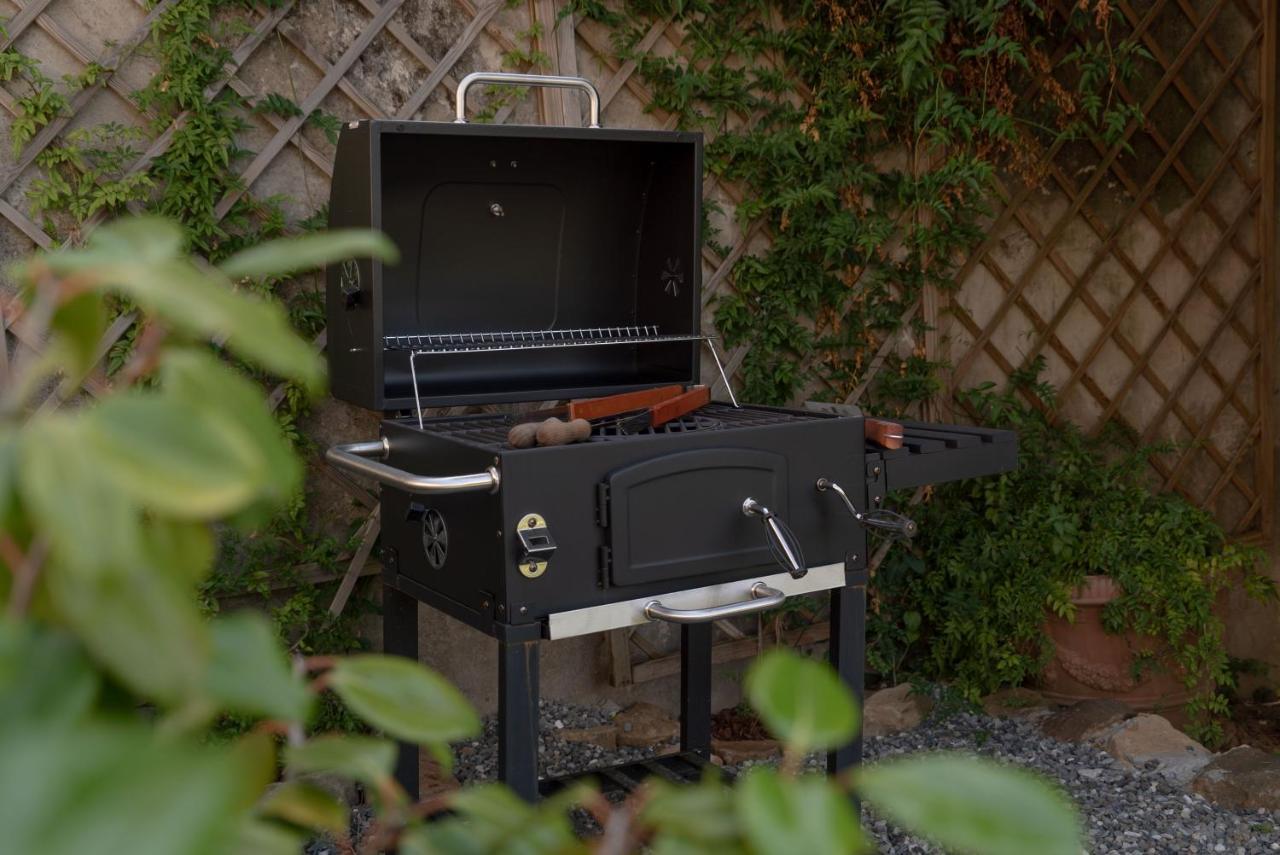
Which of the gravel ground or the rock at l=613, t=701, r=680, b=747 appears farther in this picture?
the rock at l=613, t=701, r=680, b=747

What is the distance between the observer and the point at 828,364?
125 inches

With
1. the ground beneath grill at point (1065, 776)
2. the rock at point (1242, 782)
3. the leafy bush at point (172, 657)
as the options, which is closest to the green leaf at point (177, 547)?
the leafy bush at point (172, 657)

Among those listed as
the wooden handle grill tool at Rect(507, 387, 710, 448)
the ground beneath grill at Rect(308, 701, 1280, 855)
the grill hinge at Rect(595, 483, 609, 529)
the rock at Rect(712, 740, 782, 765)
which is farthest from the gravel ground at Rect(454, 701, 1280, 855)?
the grill hinge at Rect(595, 483, 609, 529)

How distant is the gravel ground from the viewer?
2395mm

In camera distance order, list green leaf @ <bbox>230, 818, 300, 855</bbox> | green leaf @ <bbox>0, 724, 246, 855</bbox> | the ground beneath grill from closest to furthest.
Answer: green leaf @ <bbox>0, 724, 246, 855</bbox>, green leaf @ <bbox>230, 818, 300, 855</bbox>, the ground beneath grill

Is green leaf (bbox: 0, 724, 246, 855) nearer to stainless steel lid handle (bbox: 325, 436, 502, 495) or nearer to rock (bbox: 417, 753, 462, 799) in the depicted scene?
stainless steel lid handle (bbox: 325, 436, 502, 495)

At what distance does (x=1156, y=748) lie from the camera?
278 cm

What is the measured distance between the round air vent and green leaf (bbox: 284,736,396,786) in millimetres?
1385

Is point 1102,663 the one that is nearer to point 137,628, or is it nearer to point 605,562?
point 605,562

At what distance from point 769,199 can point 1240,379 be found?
1715 millimetres

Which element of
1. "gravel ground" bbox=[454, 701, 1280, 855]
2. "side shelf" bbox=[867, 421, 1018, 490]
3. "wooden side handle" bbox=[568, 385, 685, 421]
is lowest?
"gravel ground" bbox=[454, 701, 1280, 855]

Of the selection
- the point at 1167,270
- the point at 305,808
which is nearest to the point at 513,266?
the point at 305,808

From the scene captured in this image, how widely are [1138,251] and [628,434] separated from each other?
89.2 inches

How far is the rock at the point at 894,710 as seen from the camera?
297 cm
